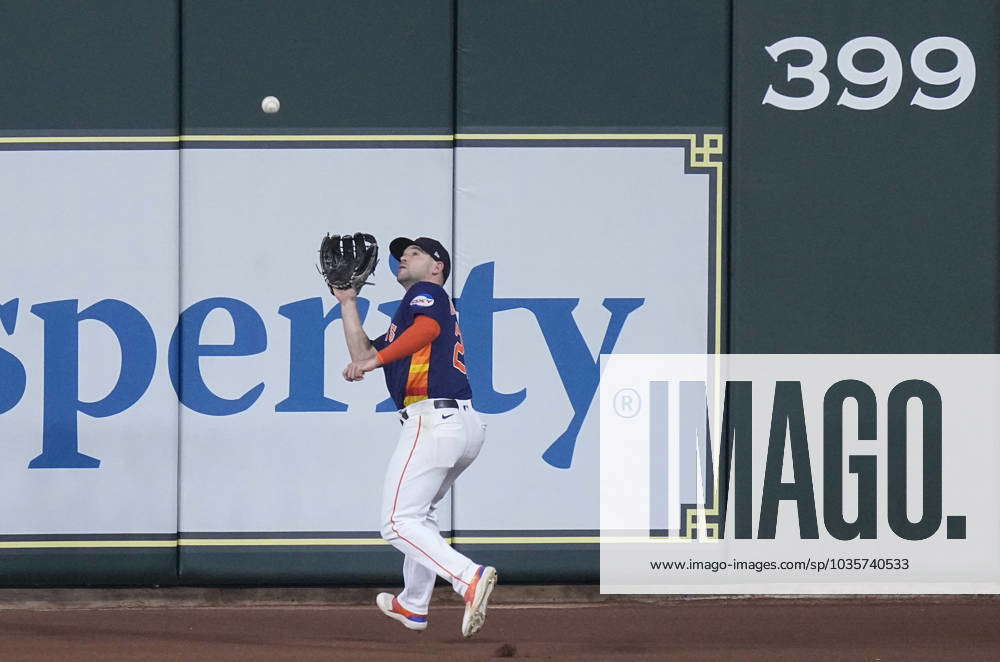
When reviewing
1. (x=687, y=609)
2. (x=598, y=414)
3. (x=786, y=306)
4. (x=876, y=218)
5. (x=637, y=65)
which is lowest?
(x=687, y=609)

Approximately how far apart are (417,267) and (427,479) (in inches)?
39.5

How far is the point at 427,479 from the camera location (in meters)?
6.32

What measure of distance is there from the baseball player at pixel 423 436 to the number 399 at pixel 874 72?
2.71 m

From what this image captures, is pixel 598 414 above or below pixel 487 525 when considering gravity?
above

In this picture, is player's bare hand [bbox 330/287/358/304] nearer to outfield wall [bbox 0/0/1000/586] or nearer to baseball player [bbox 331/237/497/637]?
baseball player [bbox 331/237/497/637]

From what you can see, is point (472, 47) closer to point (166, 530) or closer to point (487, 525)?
point (487, 525)

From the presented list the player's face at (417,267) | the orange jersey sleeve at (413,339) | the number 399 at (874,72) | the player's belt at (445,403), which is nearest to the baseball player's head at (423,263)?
the player's face at (417,267)

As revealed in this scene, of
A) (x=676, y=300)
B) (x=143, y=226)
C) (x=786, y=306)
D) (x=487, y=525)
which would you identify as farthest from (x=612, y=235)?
(x=143, y=226)

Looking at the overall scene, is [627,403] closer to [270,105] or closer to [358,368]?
[358,368]

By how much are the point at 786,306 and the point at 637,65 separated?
5.10ft

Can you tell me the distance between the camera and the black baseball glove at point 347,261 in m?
6.59

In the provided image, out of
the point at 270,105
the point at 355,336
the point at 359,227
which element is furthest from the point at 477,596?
the point at 270,105

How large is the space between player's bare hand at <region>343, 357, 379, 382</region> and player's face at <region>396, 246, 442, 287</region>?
64cm

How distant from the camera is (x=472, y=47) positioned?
317 inches
